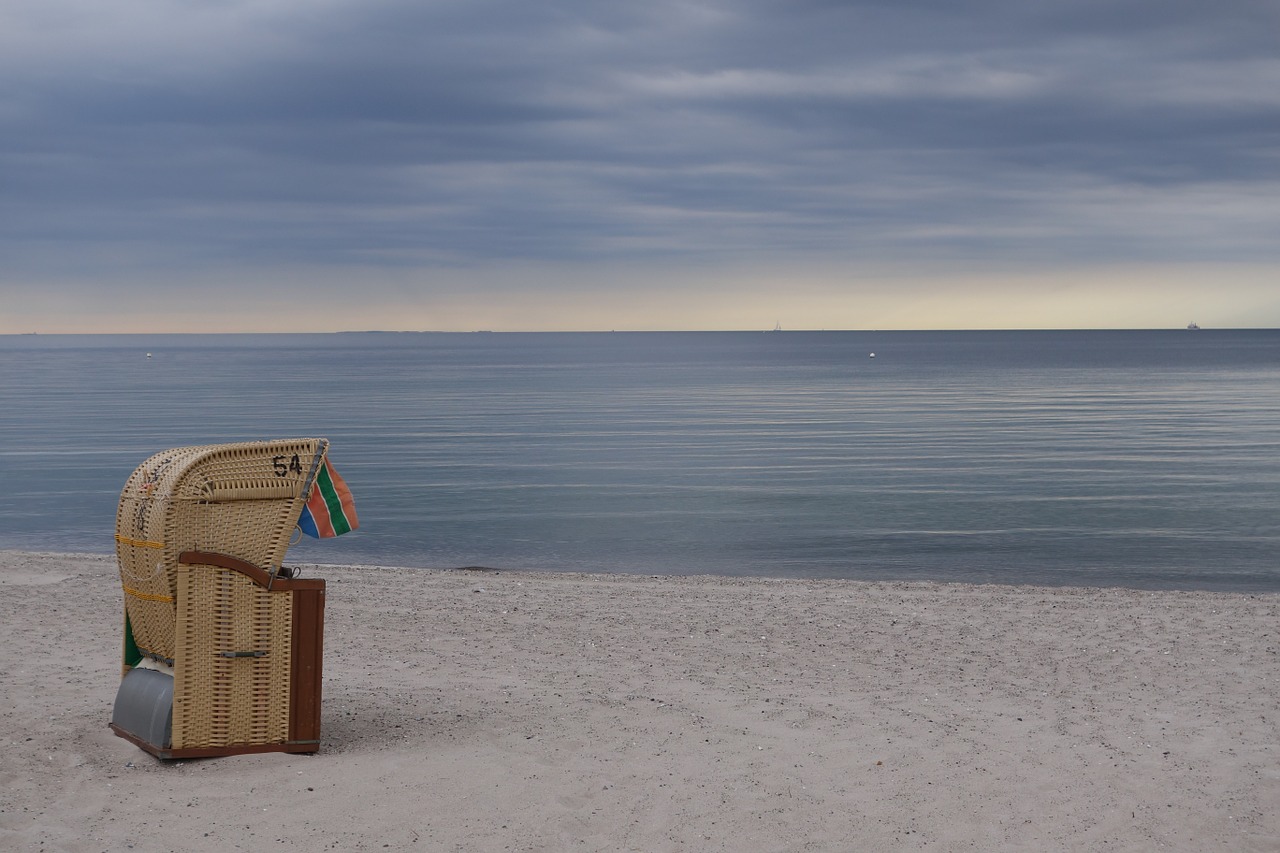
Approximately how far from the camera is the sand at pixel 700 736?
6402mm

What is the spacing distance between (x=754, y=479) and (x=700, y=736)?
2311cm

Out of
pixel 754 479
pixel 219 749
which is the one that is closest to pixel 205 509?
pixel 219 749

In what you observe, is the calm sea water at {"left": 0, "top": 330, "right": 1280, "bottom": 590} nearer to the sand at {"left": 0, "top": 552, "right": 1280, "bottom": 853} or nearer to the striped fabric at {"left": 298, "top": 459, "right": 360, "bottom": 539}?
the sand at {"left": 0, "top": 552, "right": 1280, "bottom": 853}

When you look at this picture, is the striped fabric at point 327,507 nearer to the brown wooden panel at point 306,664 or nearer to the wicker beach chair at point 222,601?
the wicker beach chair at point 222,601

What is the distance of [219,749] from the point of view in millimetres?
7191

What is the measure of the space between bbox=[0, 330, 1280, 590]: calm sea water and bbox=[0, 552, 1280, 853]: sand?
7.05m

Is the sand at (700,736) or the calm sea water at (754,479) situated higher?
the sand at (700,736)

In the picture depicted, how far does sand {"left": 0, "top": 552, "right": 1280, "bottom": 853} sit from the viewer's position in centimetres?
640

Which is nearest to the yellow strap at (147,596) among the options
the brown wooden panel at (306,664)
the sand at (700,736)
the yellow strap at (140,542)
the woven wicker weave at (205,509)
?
the woven wicker weave at (205,509)

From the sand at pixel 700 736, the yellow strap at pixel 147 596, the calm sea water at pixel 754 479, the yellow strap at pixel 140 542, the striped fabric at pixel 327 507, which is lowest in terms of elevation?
the calm sea water at pixel 754 479

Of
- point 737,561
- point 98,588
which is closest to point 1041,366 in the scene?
point 737,561

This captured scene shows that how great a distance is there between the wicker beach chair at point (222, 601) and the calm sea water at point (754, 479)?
37.6 feet

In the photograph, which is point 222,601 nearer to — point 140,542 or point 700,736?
point 140,542

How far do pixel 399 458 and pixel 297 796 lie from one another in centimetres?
3020
